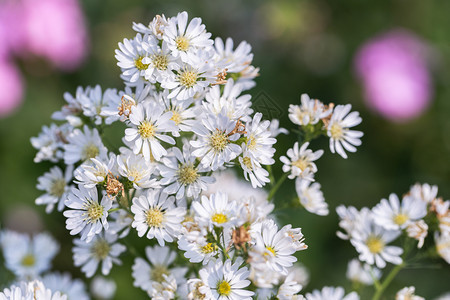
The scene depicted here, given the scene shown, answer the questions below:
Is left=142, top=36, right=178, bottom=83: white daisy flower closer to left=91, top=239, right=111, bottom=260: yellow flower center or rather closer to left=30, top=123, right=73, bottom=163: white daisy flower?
left=30, top=123, right=73, bottom=163: white daisy flower

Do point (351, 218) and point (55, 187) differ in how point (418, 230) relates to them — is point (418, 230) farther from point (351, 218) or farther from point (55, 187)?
point (55, 187)

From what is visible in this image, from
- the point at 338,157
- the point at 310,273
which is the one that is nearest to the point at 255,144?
the point at 310,273

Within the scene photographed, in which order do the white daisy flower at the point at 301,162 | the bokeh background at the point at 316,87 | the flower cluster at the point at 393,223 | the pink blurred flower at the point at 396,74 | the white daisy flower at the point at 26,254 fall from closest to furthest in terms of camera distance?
the white daisy flower at the point at 301,162, the flower cluster at the point at 393,223, the white daisy flower at the point at 26,254, the bokeh background at the point at 316,87, the pink blurred flower at the point at 396,74

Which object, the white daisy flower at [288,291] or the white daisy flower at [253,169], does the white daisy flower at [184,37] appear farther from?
the white daisy flower at [288,291]

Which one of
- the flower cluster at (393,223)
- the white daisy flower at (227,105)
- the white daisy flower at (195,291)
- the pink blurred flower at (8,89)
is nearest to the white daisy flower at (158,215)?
the white daisy flower at (195,291)

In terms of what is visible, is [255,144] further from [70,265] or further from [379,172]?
[379,172]

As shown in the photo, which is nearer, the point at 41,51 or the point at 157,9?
the point at 41,51

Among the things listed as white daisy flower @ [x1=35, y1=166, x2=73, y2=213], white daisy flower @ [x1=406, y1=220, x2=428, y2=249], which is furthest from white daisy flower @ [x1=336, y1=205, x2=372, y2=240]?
white daisy flower @ [x1=35, y1=166, x2=73, y2=213]
